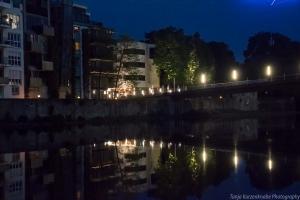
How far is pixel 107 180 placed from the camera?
2770 centimetres

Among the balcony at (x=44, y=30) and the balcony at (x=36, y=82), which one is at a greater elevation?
the balcony at (x=44, y=30)

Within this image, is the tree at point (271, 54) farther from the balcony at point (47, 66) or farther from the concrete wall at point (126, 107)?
the balcony at point (47, 66)

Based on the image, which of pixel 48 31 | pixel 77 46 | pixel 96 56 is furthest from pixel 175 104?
pixel 48 31

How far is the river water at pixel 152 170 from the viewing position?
78.3ft

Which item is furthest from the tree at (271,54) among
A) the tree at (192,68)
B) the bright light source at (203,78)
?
the tree at (192,68)

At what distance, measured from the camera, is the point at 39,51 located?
9188 cm

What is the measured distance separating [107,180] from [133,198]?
502 cm

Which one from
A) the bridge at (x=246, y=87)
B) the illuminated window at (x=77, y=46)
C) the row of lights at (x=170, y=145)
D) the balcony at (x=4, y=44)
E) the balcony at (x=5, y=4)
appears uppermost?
the balcony at (x=5, y=4)

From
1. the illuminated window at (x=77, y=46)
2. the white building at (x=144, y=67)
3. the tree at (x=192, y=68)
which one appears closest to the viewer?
the illuminated window at (x=77, y=46)

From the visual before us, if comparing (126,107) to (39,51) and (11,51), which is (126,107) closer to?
(39,51)

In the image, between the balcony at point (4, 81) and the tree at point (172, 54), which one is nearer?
the balcony at point (4, 81)

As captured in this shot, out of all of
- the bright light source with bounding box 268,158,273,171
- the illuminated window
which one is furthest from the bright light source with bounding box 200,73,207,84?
the bright light source with bounding box 268,158,273,171

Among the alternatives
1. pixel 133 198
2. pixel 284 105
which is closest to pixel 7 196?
pixel 133 198

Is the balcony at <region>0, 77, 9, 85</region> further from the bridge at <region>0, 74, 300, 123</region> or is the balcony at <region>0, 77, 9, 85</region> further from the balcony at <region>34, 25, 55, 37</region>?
the balcony at <region>34, 25, 55, 37</region>
